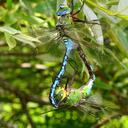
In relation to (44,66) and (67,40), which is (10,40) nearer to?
(67,40)

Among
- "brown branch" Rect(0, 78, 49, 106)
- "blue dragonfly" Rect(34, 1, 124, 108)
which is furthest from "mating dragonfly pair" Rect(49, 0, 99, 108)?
"brown branch" Rect(0, 78, 49, 106)

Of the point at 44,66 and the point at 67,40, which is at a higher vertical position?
the point at 67,40

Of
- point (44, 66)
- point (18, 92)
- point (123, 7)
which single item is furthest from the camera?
point (44, 66)

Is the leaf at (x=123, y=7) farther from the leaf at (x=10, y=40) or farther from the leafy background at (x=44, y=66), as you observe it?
the leaf at (x=10, y=40)

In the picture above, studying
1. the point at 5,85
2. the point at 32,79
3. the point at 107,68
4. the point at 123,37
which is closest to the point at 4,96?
the point at 32,79

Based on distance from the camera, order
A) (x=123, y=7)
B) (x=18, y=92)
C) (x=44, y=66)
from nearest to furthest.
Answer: (x=123, y=7) → (x=18, y=92) → (x=44, y=66)

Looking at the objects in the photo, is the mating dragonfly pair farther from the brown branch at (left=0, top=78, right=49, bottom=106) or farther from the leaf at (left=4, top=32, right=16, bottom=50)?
the brown branch at (left=0, top=78, right=49, bottom=106)

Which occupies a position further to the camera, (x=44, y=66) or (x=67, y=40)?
(x=44, y=66)

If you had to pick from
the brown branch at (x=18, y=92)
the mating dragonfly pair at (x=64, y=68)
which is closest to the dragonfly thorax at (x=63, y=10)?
the mating dragonfly pair at (x=64, y=68)

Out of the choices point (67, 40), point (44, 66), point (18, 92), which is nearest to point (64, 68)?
point (67, 40)
